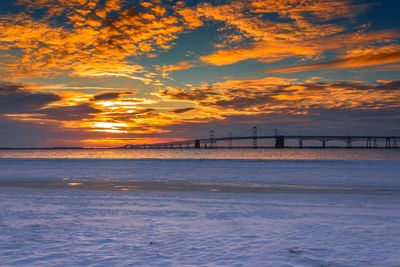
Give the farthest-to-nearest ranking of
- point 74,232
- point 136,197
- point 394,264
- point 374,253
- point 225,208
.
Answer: point 136,197 < point 225,208 < point 74,232 < point 374,253 < point 394,264

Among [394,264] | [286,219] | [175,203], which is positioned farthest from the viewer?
[175,203]

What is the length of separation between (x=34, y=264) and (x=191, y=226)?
4.82 meters

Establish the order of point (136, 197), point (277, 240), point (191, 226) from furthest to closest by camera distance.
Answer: point (136, 197) < point (191, 226) < point (277, 240)

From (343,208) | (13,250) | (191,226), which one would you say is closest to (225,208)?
(191,226)

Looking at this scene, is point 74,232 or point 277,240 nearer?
point 277,240

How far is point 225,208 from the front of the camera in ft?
48.8

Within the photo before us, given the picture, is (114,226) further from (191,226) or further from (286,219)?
(286,219)

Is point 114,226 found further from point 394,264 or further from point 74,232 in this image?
point 394,264

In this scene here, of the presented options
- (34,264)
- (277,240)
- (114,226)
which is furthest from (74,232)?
(277,240)

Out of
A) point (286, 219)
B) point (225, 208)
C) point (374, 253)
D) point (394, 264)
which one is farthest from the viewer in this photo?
point (225, 208)

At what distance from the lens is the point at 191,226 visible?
11.4 meters

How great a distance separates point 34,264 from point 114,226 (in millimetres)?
3830

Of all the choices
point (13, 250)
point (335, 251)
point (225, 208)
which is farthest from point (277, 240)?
point (13, 250)

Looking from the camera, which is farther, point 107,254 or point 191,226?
point 191,226
